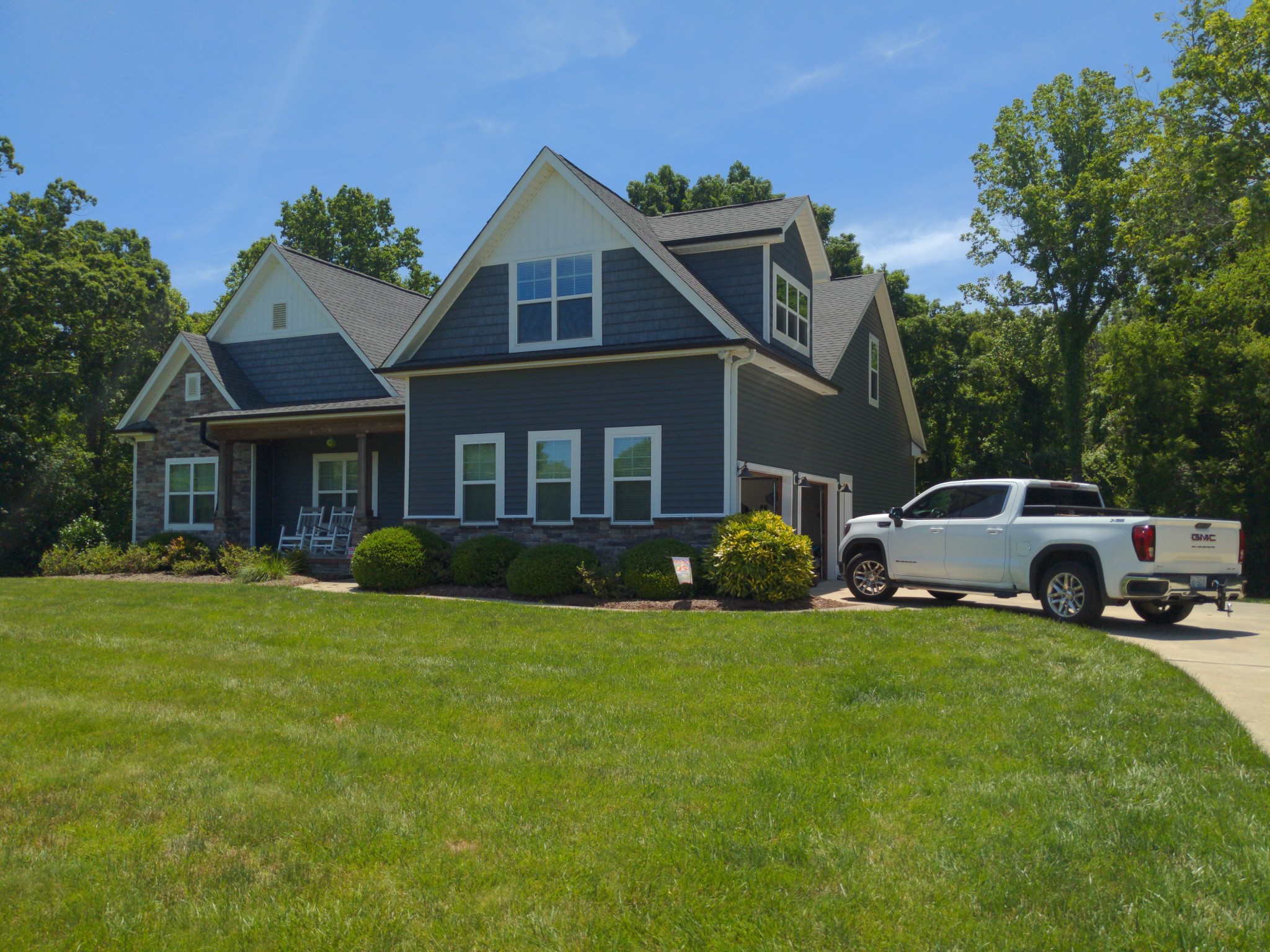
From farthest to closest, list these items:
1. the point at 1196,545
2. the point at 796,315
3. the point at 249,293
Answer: the point at 249,293
the point at 796,315
the point at 1196,545

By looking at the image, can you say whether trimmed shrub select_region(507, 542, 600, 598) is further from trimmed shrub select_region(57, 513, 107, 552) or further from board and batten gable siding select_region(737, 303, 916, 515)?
trimmed shrub select_region(57, 513, 107, 552)

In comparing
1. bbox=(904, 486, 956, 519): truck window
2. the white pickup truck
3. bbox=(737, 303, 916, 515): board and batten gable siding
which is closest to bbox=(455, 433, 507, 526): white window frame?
bbox=(737, 303, 916, 515): board and batten gable siding

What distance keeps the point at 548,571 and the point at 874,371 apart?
1280cm

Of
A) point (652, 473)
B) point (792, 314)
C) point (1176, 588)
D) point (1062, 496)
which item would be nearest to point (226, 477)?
point (652, 473)

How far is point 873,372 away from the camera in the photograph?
997 inches

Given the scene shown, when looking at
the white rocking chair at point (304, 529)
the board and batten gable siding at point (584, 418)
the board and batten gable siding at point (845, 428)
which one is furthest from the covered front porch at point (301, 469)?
the board and batten gable siding at point (845, 428)

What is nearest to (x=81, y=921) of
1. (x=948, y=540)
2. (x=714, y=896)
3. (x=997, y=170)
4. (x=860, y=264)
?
(x=714, y=896)

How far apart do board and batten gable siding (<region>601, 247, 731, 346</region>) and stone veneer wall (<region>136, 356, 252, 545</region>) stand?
10.5 metres

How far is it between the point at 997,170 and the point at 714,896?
33402mm

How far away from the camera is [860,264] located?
123 ft

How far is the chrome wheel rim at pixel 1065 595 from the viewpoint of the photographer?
1230 cm

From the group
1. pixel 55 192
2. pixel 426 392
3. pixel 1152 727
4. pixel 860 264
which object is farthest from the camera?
pixel 860 264

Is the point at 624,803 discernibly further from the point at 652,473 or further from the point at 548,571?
the point at 652,473

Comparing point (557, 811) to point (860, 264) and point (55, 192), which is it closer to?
point (860, 264)
